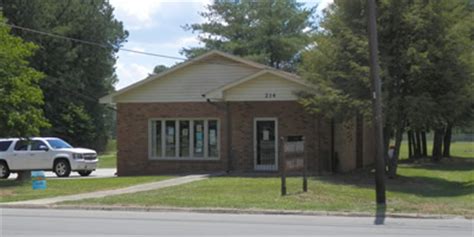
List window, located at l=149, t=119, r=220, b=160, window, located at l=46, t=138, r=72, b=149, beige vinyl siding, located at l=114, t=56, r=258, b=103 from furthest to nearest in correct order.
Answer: window, located at l=46, t=138, r=72, b=149 → beige vinyl siding, located at l=114, t=56, r=258, b=103 → window, located at l=149, t=119, r=220, b=160

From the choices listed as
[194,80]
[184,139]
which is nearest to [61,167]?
[184,139]

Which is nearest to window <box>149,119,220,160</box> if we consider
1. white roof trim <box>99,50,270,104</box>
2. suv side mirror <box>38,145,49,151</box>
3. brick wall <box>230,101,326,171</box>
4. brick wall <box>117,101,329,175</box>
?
brick wall <box>117,101,329,175</box>

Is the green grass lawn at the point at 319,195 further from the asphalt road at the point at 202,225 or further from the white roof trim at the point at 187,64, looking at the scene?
the white roof trim at the point at 187,64

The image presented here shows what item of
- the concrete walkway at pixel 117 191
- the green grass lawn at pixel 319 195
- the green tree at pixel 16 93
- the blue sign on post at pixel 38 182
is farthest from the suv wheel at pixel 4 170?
the green grass lawn at pixel 319 195

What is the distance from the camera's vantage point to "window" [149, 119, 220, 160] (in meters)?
29.4

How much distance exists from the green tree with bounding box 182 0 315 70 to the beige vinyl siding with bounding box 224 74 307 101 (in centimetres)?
3172

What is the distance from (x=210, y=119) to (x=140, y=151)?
139 inches

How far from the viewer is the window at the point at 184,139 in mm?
29375

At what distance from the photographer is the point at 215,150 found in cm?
2928

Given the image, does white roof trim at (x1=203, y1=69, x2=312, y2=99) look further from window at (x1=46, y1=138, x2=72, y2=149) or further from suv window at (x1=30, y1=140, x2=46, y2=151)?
suv window at (x1=30, y1=140, x2=46, y2=151)

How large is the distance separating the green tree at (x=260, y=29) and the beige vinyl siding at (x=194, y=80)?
29.9m

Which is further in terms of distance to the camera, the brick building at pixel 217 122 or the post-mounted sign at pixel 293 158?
the brick building at pixel 217 122

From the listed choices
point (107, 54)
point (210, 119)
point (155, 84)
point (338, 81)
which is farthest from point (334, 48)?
A: point (107, 54)

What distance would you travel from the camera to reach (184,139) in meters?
29.8
